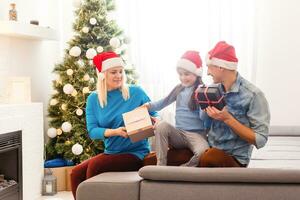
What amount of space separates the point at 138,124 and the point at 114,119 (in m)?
0.25

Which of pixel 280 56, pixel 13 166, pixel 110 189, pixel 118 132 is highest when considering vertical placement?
pixel 280 56

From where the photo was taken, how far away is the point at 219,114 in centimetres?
269

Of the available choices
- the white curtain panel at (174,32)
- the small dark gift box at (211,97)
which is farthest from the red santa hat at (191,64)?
the white curtain panel at (174,32)

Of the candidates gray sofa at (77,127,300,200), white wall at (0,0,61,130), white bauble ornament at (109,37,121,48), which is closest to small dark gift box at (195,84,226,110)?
gray sofa at (77,127,300,200)

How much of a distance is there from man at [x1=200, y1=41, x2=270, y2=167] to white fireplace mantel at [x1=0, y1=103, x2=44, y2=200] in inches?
76.3

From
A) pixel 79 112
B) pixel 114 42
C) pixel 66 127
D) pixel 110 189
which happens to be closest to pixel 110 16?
pixel 114 42

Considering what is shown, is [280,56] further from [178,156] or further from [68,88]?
[178,156]

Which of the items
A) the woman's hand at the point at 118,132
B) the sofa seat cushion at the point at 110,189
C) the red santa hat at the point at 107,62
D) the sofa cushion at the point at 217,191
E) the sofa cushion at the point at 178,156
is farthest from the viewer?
the red santa hat at the point at 107,62

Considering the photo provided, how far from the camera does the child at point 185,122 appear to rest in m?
2.85

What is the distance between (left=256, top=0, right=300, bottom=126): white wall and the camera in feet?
16.7

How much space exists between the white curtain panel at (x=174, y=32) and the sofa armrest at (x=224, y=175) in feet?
8.98

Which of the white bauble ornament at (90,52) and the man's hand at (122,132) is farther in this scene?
the white bauble ornament at (90,52)

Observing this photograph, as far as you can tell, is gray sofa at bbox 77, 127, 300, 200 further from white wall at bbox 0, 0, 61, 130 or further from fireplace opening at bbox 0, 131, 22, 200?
white wall at bbox 0, 0, 61, 130

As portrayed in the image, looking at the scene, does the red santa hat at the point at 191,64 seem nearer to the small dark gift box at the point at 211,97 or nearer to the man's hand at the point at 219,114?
the small dark gift box at the point at 211,97
